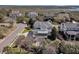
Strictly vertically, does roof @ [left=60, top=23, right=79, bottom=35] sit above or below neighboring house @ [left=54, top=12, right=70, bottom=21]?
below

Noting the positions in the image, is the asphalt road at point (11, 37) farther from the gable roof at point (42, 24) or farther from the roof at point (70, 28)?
the roof at point (70, 28)

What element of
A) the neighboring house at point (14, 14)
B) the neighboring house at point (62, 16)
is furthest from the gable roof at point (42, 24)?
the neighboring house at point (14, 14)

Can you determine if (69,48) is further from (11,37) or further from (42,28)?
(11,37)

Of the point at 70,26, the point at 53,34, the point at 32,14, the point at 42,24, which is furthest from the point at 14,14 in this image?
the point at 70,26

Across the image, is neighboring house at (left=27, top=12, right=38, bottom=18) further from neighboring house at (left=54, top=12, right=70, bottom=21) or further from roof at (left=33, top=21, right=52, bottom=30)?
neighboring house at (left=54, top=12, right=70, bottom=21)

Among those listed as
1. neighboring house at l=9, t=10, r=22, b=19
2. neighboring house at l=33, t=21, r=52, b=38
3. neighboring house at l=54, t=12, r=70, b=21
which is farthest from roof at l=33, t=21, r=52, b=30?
neighboring house at l=9, t=10, r=22, b=19

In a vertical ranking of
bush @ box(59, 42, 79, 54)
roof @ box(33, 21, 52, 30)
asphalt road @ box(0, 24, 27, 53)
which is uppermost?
roof @ box(33, 21, 52, 30)

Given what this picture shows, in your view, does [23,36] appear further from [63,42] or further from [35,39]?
[63,42]
